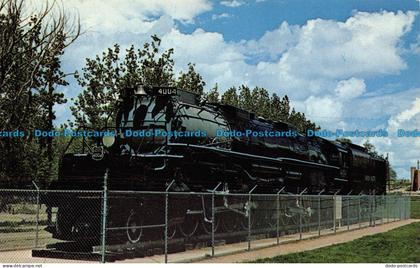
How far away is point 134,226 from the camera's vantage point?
14.0 meters

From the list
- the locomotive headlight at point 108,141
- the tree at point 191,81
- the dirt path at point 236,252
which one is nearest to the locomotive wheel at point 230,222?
the dirt path at point 236,252

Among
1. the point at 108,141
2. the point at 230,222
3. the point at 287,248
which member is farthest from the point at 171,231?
the point at 287,248

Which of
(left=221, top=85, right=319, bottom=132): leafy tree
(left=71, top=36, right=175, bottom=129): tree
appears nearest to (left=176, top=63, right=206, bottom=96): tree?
(left=71, top=36, right=175, bottom=129): tree

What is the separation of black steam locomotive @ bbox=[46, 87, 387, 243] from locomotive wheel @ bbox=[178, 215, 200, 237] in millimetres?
43

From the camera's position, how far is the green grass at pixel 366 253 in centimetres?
1452

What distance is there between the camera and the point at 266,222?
73.2 feet

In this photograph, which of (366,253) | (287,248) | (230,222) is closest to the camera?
(366,253)

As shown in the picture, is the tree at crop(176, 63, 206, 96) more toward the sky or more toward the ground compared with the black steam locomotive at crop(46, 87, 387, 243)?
more toward the sky

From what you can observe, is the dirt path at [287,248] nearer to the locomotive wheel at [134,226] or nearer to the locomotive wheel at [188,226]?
the locomotive wheel at [188,226]

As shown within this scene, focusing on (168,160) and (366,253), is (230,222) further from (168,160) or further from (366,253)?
(168,160)

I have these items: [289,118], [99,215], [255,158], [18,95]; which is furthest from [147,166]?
[289,118]

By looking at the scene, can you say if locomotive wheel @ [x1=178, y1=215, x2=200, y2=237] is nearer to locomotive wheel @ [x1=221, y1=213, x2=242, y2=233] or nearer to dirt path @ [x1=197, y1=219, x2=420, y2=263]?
dirt path @ [x1=197, y1=219, x2=420, y2=263]

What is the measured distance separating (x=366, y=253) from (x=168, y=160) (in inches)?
258

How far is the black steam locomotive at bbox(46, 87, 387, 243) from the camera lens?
1448cm
